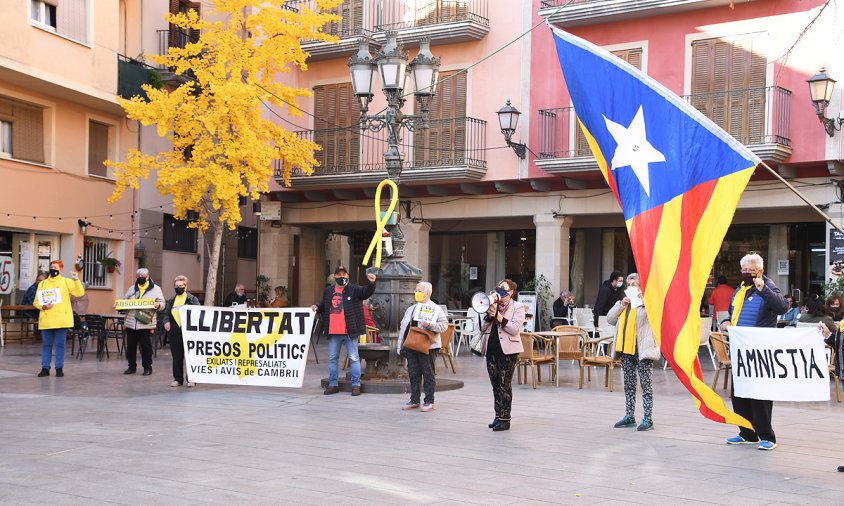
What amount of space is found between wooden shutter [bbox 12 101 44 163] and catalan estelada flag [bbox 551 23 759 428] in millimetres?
20064

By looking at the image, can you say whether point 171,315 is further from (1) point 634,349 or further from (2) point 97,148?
(2) point 97,148

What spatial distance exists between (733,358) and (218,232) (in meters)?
18.0

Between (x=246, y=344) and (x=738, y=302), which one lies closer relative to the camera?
(x=738, y=302)

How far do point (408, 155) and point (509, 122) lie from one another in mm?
3361

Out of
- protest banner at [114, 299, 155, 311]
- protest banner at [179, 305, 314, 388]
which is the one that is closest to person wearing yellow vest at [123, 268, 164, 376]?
protest banner at [114, 299, 155, 311]

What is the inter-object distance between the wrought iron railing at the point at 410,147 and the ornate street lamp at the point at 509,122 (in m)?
1.06

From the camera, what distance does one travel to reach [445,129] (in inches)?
1101

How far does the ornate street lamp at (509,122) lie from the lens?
25938mm

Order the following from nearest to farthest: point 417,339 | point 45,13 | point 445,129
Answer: point 417,339
point 45,13
point 445,129

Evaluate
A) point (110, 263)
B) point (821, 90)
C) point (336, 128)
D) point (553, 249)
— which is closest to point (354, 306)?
point (821, 90)

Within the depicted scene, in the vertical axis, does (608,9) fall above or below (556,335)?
above

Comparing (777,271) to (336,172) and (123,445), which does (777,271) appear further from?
(123,445)

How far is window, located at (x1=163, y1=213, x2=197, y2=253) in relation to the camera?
31.1 m

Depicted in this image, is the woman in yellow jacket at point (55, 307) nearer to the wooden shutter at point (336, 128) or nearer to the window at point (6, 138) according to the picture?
the window at point (6, 138)
